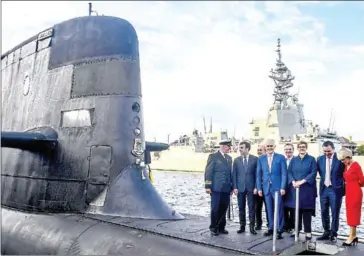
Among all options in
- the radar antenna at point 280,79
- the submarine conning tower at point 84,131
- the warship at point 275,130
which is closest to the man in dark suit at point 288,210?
the submarine conning tower at point 84,131

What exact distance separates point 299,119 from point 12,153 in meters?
64.7

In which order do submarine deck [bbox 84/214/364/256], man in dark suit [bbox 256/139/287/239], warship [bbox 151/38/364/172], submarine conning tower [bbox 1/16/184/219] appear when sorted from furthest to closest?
1. warship [bbox 151/38/364/172]
2. submarine conning tower [bbox 1/16/184/219]
3. man in dark suit [bbox 256/139/287/239]
4. submarine deck [bbox 84/214/364/256]

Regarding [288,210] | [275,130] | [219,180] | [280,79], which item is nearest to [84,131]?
[219,180]

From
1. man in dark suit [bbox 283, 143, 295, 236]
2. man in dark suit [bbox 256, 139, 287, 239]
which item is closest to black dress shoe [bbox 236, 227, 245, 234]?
man in dark suit [bbox 256, 139, 287, 239]

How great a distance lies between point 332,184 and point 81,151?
15.2 feet

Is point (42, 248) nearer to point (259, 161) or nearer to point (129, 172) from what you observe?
point (129, 172)

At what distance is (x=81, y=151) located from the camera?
861cm

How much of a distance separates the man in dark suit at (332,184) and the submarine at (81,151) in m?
1.60

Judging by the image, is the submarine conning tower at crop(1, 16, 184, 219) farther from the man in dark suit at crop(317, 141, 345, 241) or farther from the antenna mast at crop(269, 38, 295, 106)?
the antenna mast at crop(269, 38, 295, 106)

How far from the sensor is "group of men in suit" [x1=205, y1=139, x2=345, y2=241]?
6.80 meters

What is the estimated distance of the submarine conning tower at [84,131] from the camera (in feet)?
27.4

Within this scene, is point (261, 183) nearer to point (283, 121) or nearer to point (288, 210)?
point (288, 210)

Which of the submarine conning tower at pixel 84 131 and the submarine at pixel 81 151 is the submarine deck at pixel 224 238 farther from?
the submarine conning tower at pixel 84 131

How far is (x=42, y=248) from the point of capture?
7965 mm
